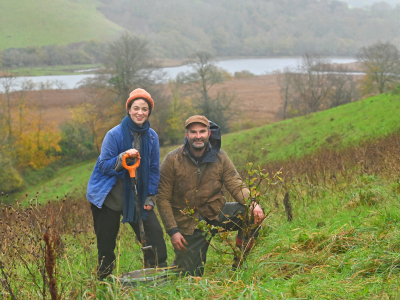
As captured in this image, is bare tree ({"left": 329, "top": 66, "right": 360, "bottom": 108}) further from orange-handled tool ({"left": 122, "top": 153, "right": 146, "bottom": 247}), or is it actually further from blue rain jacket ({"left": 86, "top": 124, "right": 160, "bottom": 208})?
orange-handled tool ({"left": 122, "top": 153, "right": 146, "bottom": 247})

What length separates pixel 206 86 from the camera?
38.1 m

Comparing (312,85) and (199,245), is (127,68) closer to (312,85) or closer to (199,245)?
(312,85)

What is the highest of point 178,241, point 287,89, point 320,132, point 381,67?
point 381,67

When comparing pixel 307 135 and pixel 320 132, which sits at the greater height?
pixel 320 132

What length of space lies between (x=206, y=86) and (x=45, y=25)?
3138 inches

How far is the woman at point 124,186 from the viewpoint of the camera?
3373 millimetres

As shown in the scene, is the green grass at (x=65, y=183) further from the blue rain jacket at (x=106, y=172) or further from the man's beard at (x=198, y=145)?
the man's beard at (x=198, y=145)

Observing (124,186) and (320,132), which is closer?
(124,186)

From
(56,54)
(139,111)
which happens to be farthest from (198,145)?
(56,54)

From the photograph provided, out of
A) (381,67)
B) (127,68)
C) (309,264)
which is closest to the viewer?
(309,264)

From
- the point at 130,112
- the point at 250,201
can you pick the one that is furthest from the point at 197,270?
the point at 130,112

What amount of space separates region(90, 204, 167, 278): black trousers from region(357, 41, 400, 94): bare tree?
3840 centimetres

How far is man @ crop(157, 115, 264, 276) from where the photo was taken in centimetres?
363

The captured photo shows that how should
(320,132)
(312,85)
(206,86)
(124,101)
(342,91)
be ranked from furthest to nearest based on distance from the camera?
1. (312,85)
2. (342,91)
3. (206,86)
4. (124,101)
5. (320,132)
